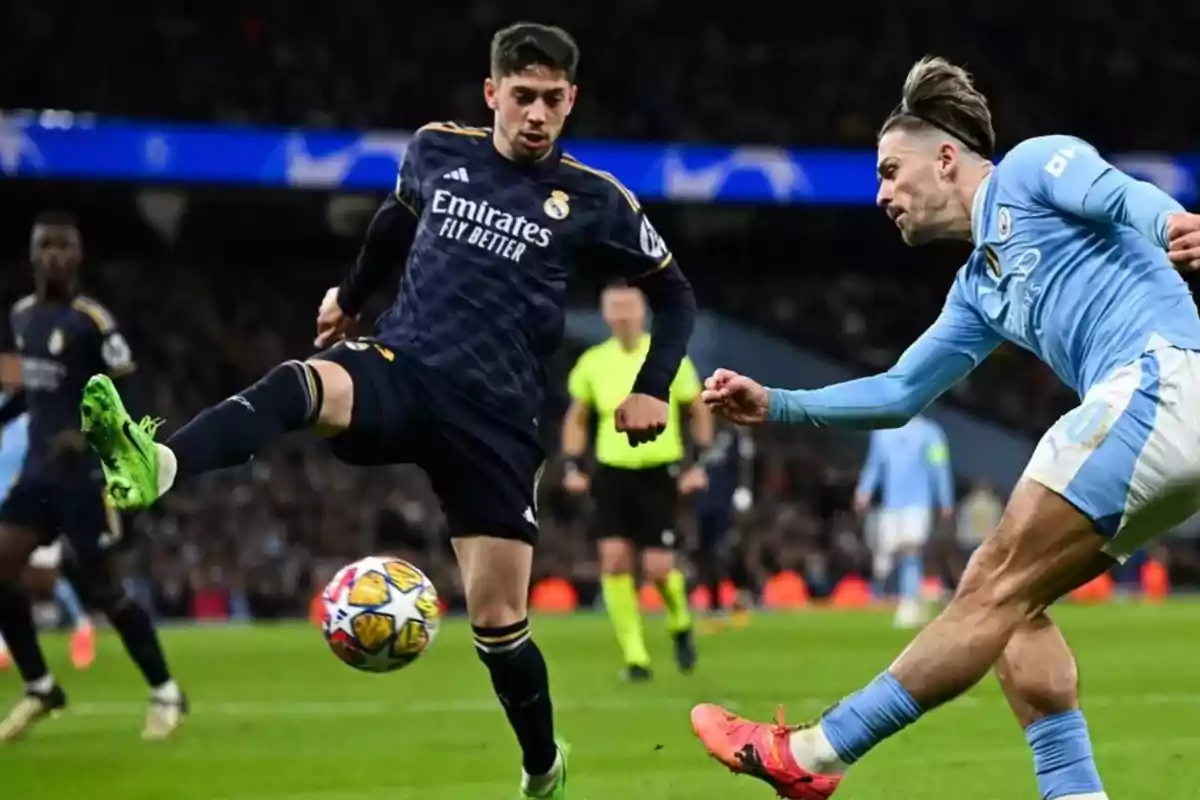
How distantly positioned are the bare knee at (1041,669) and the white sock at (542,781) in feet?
6.21

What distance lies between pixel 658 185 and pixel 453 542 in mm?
21068

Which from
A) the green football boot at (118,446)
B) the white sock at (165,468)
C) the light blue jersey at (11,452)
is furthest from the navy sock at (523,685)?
the light blue jersey at (11,452)

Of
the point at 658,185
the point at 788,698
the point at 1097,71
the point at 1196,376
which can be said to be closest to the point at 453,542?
the point at 1196,376

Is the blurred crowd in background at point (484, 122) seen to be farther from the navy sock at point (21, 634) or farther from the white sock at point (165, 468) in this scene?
the white sock at point (165, 468)

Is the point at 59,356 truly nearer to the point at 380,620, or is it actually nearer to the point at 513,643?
the point at 380,620

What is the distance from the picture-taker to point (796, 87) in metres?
31.5

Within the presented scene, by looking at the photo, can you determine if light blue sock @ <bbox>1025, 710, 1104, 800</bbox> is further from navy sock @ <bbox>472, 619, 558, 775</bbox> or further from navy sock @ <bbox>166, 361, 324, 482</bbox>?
navy sock @ <bbox>166, 361, 324, 482</bbox>

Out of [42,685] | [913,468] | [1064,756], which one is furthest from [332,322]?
[913,468]

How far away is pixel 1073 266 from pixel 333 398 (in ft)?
Answer: 7.24

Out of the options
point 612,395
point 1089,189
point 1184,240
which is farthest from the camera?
point 612,395

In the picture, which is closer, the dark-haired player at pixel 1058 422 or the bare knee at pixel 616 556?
the dark-haired player at pixel 1058 422

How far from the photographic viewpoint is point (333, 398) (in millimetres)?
5727

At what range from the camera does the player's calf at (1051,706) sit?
495cm

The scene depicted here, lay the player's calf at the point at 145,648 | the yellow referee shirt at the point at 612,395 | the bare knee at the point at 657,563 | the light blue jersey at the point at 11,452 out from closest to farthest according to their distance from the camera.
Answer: the player's calf at the point at 145,648 < the bare knee at the point at 657,563 < the yellow referee shirt at the point at 612,395 < the light blue jersey at the point at 11,452
